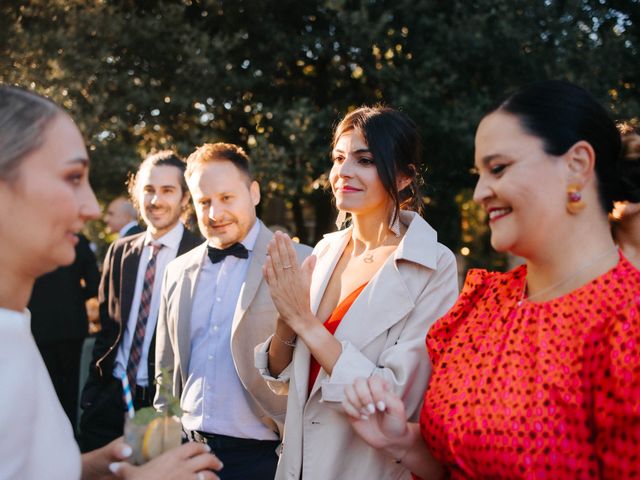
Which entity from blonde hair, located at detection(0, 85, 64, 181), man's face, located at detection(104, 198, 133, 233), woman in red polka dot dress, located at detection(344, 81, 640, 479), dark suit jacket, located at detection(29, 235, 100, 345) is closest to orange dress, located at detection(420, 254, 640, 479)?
woman in red polka dot dress, located at detection(344, 81, 640, 479)

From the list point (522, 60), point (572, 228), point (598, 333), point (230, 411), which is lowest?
point (230, 411)

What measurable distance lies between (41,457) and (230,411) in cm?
182

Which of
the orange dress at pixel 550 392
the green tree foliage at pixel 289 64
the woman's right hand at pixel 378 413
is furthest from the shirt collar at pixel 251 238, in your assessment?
the green tree foliage at pixel 289 64

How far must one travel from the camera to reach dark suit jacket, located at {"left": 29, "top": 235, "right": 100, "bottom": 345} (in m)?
5.43

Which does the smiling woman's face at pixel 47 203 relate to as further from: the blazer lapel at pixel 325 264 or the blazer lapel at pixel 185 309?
the blazer lapel at pixel 185 309

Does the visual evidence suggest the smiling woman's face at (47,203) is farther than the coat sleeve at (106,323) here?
No

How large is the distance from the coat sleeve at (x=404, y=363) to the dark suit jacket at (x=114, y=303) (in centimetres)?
206

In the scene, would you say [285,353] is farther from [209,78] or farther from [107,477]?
[209,78]

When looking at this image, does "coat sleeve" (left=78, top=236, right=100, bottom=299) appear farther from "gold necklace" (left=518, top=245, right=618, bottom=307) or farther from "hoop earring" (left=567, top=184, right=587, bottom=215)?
"hoop earring" (left=567, top=184, right=587, bottom=215)

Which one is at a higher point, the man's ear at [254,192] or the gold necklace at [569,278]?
the man's ear at [254,192]

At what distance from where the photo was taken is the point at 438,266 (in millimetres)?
2373

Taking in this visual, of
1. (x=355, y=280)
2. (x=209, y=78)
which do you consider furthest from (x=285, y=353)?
(x=209, y=78)

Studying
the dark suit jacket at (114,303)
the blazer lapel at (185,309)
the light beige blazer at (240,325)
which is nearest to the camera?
the light beige blazer at (240,325)

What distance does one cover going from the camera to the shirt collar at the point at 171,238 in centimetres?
424
